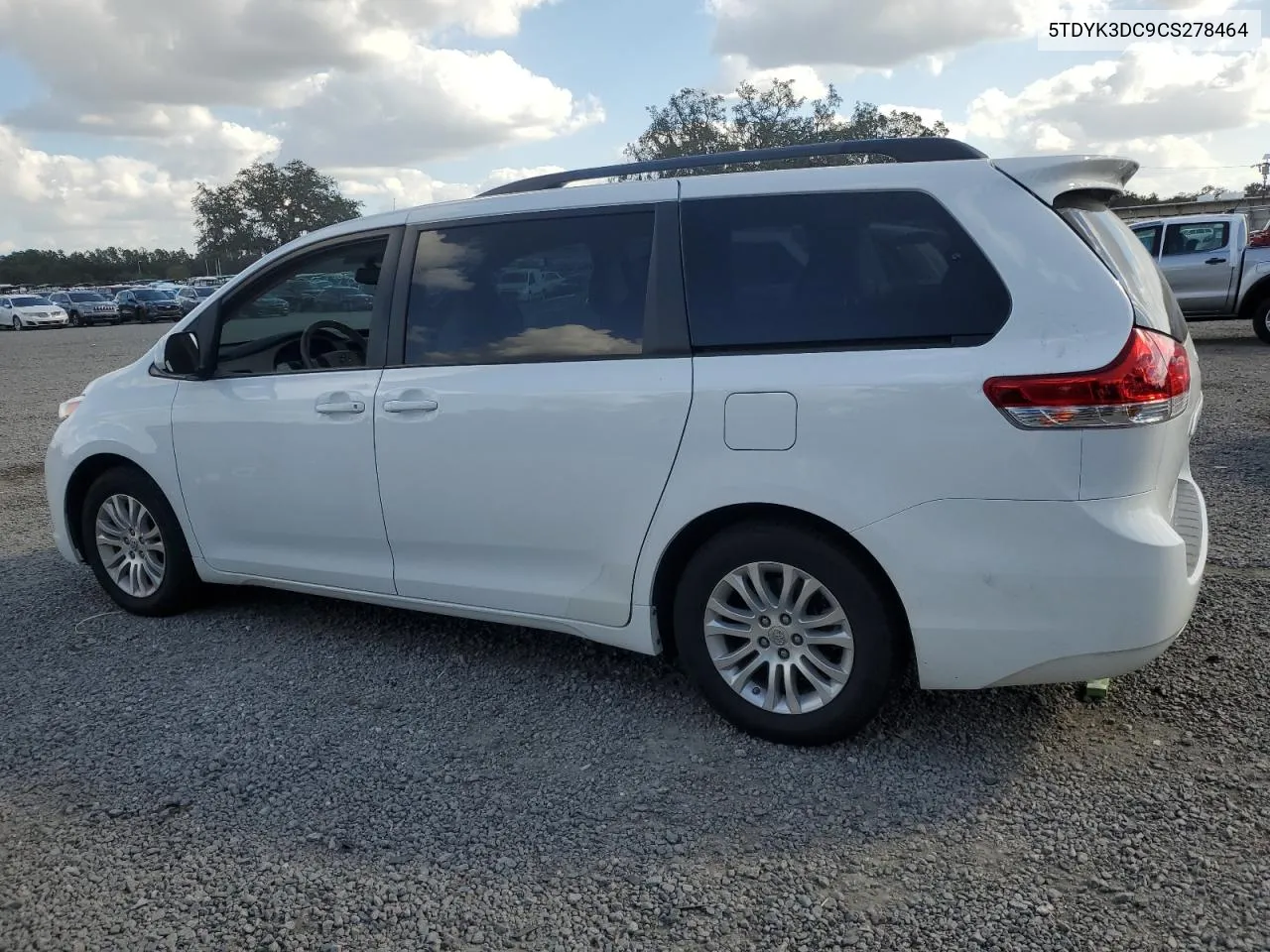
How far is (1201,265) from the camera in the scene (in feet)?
48.8

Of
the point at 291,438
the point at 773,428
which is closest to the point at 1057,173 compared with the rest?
the point at 773,428

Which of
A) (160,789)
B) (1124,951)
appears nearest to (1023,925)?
(1124,951)

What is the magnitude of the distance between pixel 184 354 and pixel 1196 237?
48.2 ft

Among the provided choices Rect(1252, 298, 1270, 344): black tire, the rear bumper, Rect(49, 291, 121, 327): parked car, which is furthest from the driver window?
Rect(49, 291, 121, 327): parked car

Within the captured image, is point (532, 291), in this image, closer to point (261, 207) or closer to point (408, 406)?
point (408, 406)

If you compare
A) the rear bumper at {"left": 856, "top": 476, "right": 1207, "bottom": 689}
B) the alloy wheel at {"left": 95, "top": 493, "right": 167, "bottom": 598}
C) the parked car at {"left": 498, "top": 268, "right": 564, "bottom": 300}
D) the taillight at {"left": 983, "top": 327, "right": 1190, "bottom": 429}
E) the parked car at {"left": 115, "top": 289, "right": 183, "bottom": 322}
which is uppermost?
the parked car at {"left": 498, "top": 268, "right": 564, "bottom": 300}

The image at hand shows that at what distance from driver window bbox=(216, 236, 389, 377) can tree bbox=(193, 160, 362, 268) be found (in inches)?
3912

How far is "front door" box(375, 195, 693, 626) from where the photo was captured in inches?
139

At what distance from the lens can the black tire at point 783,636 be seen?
3227mm

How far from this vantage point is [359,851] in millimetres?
3008

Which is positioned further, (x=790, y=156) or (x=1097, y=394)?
(x=790, y=156)

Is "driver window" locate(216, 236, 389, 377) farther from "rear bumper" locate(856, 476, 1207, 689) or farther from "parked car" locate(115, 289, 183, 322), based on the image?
"parked car" locate(115, 289, 183, 322)

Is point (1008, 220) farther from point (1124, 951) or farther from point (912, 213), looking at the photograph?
point (1124, 951)

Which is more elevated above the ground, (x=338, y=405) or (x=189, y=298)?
(x=338, y=405)
